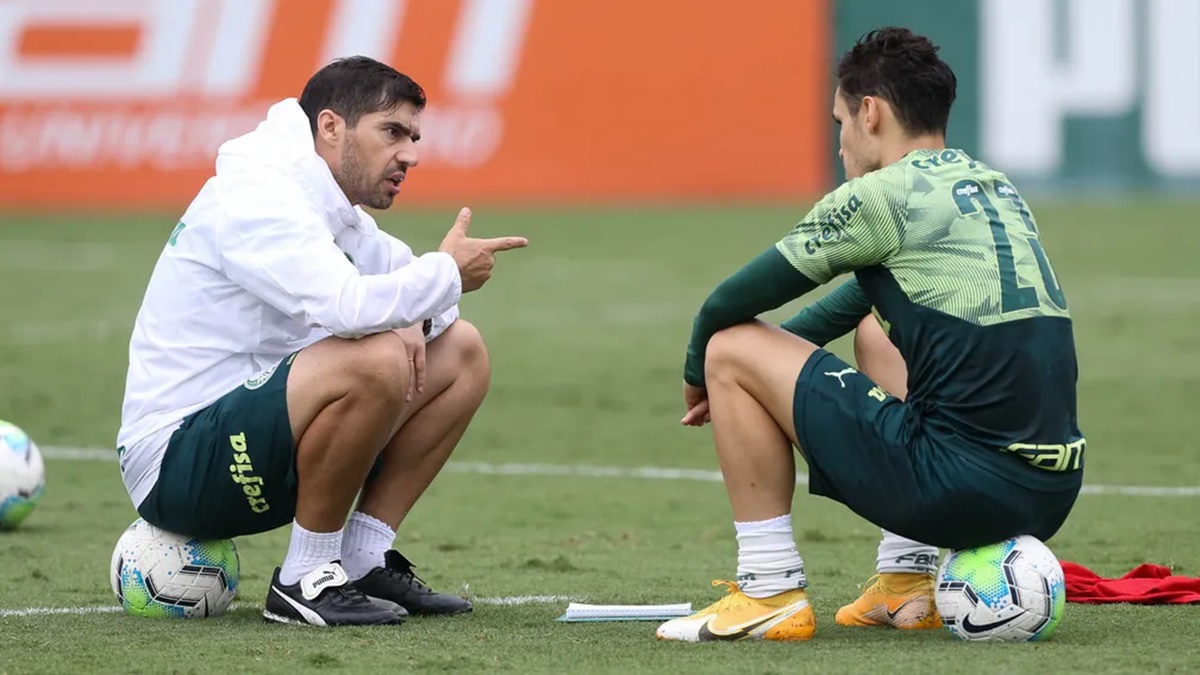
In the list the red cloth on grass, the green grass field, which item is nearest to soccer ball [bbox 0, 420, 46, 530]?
the green grass field

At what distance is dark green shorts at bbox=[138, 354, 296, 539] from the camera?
5.09 meters

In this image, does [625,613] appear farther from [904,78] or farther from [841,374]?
[904,78]

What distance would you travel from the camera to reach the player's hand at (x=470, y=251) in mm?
5168

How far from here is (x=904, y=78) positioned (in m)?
4.82

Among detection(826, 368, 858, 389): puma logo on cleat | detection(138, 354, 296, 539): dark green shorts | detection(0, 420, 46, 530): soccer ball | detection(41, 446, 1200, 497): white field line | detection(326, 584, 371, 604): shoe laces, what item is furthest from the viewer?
detection(41, 446, 1200, 497): white field line

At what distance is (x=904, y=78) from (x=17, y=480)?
360cm

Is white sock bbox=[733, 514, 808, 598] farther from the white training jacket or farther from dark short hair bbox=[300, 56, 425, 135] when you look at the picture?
dark short hair bbox=[300, 56, 425, 135]

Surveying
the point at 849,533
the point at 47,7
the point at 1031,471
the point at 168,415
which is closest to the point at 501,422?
the point at 849,533

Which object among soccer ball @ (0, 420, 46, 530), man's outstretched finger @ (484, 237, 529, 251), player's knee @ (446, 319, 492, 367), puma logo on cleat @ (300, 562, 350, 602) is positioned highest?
man's outstretched finger @ (484, 237, 529, 251)

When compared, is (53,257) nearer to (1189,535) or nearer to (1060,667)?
(1189,535)

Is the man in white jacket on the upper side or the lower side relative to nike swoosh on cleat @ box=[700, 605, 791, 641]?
upper

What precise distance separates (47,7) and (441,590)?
1730cm

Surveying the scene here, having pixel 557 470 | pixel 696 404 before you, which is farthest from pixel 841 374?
pixel 557 470

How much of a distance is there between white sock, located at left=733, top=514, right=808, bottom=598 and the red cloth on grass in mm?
965
